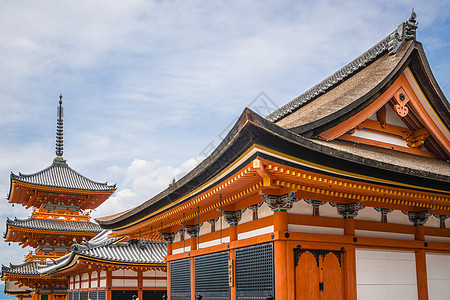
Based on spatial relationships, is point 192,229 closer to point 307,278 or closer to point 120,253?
point 307,278

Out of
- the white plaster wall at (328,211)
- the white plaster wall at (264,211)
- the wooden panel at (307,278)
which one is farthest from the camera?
the white plaster wall at (328,211)

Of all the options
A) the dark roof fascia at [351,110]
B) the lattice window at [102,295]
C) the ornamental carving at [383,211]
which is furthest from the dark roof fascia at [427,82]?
the lattice window at [102,295]

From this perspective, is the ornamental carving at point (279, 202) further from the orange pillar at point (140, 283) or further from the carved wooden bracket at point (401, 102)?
the orange pillar at point (140, 283)

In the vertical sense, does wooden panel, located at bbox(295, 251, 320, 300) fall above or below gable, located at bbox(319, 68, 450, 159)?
below

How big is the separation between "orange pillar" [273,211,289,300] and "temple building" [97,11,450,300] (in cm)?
2

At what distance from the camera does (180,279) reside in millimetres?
15891

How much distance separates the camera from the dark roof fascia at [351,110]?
37.4 feet

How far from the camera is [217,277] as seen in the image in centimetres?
1298

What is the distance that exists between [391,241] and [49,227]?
30.9 metres

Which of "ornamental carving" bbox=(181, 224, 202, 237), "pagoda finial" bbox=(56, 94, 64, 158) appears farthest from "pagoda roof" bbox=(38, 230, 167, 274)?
"pagoda finial" bbox=(56, 94, 64, 158)

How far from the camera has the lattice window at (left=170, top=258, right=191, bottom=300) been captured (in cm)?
1525

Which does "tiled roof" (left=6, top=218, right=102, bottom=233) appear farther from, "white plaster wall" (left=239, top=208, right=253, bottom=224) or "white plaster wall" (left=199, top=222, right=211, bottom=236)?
"white plaster wall" (left=239, top=208, right=253, bottom=224)

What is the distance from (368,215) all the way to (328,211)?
1.25 meters

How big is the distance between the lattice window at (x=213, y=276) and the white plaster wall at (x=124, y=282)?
11.8 metres
